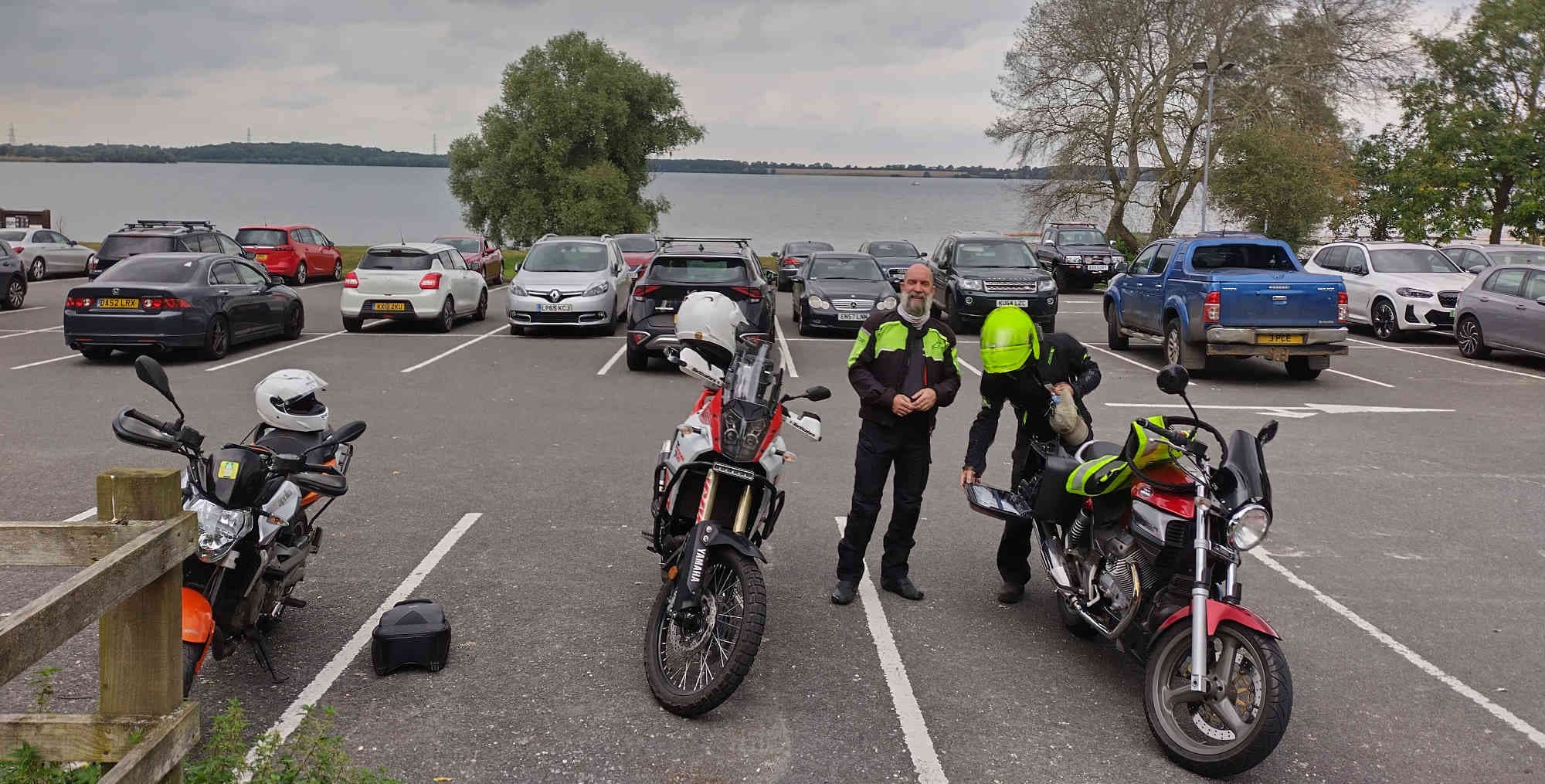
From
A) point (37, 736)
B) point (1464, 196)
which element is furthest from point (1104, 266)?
point (37, 736)

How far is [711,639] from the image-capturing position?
4723 millimetres

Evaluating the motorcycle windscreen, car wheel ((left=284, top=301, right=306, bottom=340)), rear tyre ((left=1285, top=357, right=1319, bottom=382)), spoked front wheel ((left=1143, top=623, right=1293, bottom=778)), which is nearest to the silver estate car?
car wheel ((left=284, top=301, right=306, bottom=340))

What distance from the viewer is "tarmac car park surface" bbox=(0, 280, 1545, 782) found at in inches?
172

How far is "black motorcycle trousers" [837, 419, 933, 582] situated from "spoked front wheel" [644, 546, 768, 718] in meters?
1.33

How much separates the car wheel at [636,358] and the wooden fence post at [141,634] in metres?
12.2

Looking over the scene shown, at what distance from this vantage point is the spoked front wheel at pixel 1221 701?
400cm

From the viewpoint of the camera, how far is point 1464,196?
32688mm

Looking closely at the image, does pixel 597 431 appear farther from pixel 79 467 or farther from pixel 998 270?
pixel 998 270

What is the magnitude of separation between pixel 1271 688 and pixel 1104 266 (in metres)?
30.2

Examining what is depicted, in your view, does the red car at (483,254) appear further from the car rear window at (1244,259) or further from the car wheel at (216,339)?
the car rear window at (1244,259)

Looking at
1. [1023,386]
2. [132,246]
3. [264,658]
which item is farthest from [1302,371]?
[132,246]

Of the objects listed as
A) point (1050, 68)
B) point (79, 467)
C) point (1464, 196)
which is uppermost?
point (1050, 68)

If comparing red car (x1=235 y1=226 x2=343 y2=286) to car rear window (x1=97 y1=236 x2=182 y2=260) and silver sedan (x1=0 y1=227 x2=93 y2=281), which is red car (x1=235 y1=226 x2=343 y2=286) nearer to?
silver sedan (x1=0 y1=227 x2=93 y2=281)

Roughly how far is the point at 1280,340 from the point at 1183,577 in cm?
1098
